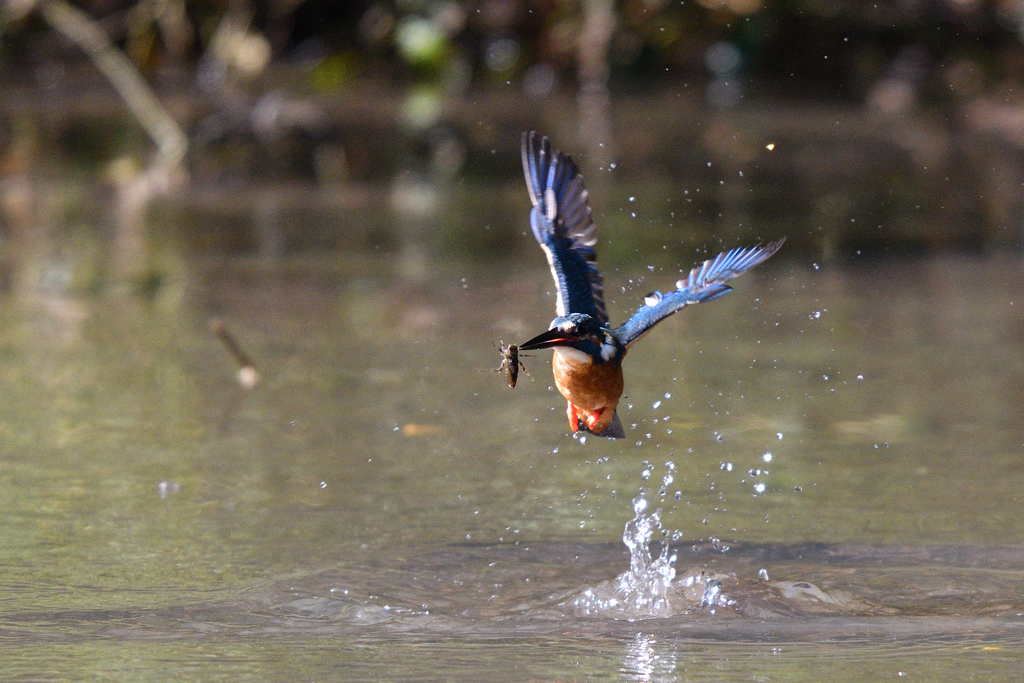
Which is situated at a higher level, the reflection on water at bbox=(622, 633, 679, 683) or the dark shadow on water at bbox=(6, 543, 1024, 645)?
the dark shadow on water at bbox=(6, 543, 1024, 645)

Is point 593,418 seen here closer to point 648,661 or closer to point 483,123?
point 648,661

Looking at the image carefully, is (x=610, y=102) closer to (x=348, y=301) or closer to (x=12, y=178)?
(x=12, y=178)

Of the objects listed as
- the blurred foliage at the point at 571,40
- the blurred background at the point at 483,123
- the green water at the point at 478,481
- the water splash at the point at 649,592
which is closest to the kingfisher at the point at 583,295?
the water splash at the point at 649,592

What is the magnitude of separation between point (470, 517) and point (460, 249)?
321 centimetres

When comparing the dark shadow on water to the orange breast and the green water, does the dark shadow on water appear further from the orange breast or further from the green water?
the orange breast

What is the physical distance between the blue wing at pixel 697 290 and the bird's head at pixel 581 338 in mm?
67

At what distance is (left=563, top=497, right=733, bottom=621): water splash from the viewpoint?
3.24 meters

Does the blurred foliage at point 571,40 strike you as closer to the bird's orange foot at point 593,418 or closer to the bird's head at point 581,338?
the bird's orange foot at point 593,418

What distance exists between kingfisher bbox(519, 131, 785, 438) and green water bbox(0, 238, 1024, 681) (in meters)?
0.45

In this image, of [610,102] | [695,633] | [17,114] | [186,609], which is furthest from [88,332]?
[610,102]

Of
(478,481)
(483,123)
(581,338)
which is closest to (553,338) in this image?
(581,338)

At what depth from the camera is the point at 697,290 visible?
331 cm

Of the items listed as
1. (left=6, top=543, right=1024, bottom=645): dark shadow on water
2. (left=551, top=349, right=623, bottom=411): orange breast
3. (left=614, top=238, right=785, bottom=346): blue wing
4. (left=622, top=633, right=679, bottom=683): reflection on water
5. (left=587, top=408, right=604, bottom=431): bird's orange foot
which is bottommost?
(left=622, top=633, right=679, bottom=683): reflection on water

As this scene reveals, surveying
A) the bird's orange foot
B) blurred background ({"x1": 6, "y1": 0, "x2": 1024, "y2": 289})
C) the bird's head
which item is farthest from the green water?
blurred background ({"x1": 6, "y1": 0, "x2": 1024, "y2": 289})
